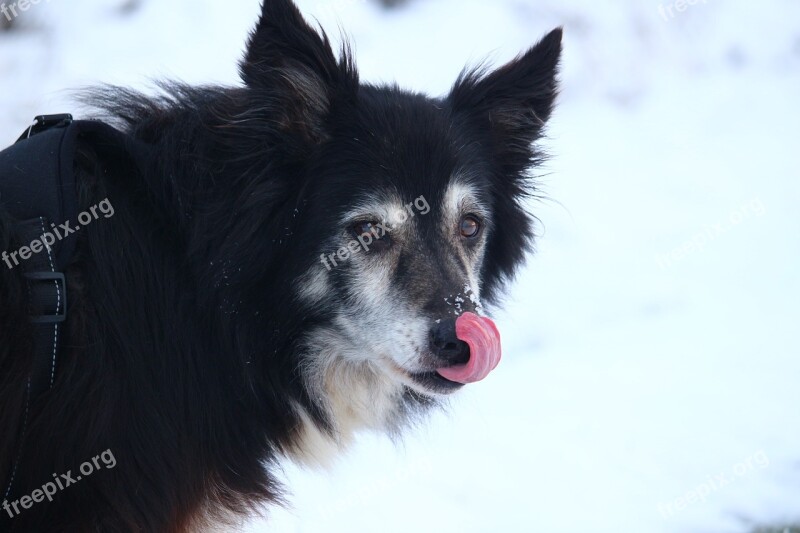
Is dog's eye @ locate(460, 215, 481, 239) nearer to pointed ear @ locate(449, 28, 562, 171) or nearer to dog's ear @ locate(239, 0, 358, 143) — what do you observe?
pointed ear @ locate(449, 28, 562, 171)

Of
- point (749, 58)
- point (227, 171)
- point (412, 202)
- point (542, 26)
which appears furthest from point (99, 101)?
point (749, 58)

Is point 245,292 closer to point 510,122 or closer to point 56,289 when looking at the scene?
point 56,289

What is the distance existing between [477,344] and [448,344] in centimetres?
11

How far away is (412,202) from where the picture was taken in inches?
124

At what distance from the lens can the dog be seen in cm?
266

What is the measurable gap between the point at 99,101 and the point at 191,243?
0.74 meters

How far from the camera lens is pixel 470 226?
3350mm

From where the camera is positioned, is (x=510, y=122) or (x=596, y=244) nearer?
(x=510, y=122)

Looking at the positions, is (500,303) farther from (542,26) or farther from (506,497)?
(542,26)

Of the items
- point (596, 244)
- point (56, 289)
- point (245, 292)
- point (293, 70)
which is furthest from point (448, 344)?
point (596, 244)

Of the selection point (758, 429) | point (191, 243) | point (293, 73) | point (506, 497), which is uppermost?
point (293, 73)

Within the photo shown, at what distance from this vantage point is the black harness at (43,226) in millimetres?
2625

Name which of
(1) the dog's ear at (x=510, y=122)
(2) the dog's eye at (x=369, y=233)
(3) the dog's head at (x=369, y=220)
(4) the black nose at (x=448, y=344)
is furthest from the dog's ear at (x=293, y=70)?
(4) the black nose at (x=448, y=344)

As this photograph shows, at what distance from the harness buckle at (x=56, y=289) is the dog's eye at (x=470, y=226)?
1446 millimetres
